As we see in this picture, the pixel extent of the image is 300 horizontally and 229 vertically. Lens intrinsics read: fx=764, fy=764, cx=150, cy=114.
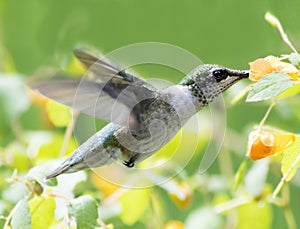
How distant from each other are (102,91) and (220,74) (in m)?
0.23

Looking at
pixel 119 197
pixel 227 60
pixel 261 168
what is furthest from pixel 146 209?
pixel 227 60

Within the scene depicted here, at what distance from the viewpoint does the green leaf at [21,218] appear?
1360 millimetres

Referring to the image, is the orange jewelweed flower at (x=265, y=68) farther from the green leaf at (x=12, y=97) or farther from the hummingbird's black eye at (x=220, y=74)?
the green leaf at (x=12, y=97)

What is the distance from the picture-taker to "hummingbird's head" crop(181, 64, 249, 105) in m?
1.46

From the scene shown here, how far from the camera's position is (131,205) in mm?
1925

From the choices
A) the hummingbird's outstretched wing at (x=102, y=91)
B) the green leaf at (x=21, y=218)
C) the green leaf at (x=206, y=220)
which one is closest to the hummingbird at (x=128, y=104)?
the hummingbird's outstretched wing at (x=102, y=91)

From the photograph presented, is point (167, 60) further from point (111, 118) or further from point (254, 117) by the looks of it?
point (254, 117)

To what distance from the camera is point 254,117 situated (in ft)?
10.3

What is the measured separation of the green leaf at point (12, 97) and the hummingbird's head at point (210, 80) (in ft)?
2.92

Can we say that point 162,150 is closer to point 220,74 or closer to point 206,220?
point 206,220

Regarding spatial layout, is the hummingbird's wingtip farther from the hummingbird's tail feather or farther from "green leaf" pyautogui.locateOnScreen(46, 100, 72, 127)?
"green leaf" pyautogui.locateOnScreen(46, 100, 72, 127)

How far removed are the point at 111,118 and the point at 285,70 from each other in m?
0.36

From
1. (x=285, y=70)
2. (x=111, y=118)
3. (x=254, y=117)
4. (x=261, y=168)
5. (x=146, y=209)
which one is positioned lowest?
(x=254, y=117)

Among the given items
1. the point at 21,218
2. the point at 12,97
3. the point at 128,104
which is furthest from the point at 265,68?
the point at 12,97
